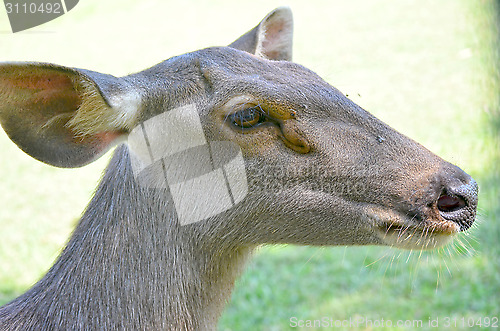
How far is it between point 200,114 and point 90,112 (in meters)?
0.47

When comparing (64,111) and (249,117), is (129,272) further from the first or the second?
(249,117)

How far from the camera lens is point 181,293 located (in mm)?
2756

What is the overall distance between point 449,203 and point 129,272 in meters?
1.41

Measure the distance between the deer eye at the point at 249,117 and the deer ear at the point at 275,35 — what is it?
96 centimetres

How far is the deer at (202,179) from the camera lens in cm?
255

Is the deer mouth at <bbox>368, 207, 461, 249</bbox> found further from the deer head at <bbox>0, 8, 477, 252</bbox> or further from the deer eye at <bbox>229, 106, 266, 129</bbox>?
the deer eye at <bbox>229, 106, 266, 129</bbox>

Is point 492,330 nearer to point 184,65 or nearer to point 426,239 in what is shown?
point 426,239

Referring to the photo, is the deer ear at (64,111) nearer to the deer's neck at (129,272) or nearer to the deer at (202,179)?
the deer at (202,179)

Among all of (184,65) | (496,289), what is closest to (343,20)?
(496,289)

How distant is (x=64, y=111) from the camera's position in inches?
105

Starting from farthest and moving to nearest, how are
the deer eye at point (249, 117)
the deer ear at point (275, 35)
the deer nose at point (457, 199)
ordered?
the deer ear at point (275, 35)
the deer eye at point (249, 117)
the deer nose at point (457, 199)

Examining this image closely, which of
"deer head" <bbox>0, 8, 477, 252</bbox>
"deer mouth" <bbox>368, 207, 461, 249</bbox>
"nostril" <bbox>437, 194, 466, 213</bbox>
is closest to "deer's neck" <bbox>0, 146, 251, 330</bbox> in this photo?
"deer head" <bbox>0, 8, 477, 252</bbox>

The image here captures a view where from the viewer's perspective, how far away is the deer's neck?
2705mm

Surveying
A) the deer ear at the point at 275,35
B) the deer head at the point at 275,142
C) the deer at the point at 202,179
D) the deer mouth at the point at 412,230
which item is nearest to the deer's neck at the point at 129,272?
the deer at the point at 202,179
